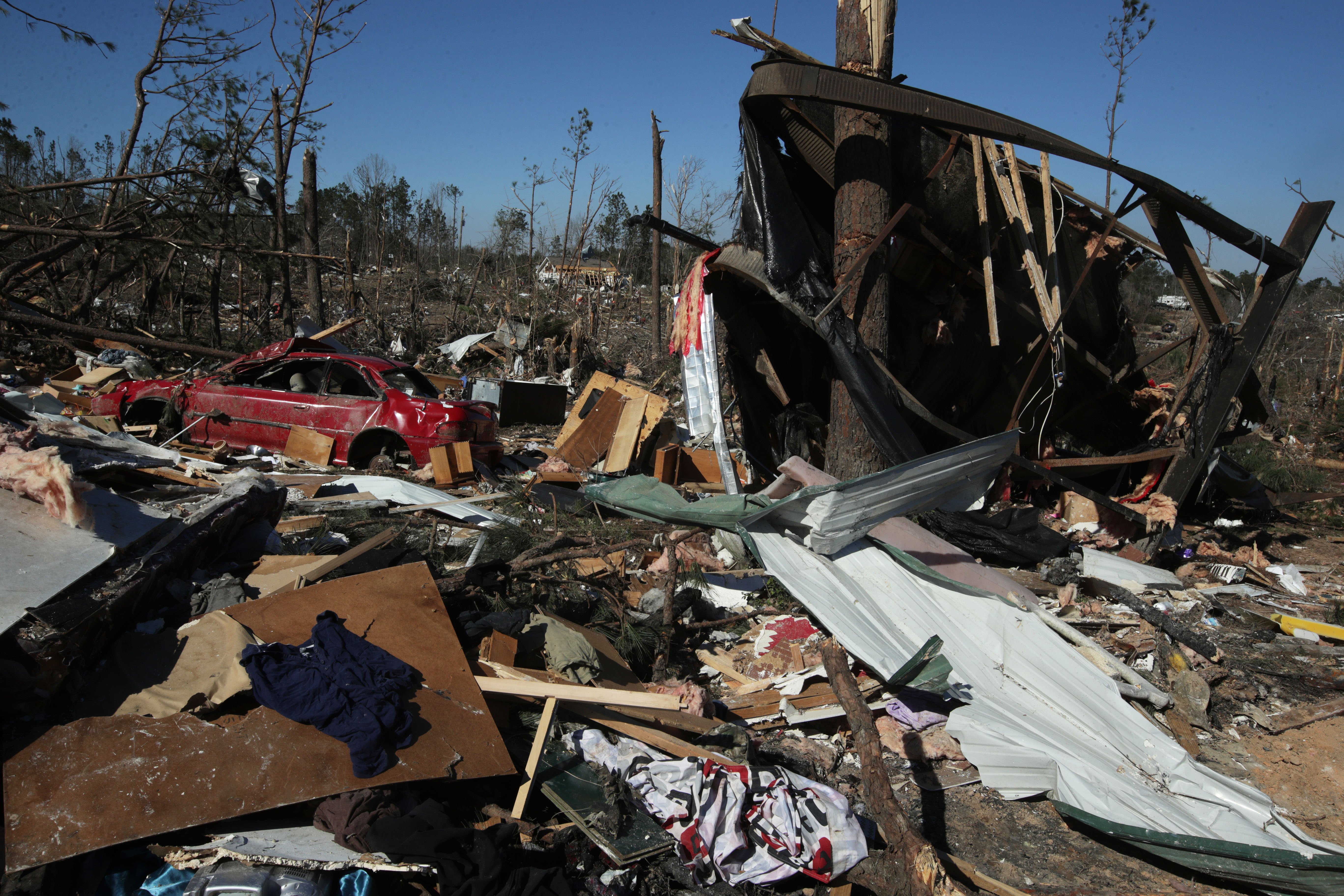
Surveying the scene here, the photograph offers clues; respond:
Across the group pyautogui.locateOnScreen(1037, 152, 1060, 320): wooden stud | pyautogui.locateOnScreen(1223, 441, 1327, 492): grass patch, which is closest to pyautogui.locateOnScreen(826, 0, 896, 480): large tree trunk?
pyautogui.locateOnScreen(1037, 152, 1060, 320): wooden stud

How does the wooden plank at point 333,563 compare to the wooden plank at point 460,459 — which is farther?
the wooden plank at point 460,459

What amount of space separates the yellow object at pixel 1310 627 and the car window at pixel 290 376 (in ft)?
30.9

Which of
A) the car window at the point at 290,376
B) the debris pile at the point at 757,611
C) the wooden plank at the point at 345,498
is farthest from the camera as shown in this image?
the car window at the point at 290,376

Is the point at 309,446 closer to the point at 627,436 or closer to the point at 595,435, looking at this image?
the point at 595,435

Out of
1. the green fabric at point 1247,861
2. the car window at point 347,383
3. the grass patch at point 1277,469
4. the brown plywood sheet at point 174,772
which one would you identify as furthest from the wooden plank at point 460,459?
the grass patch at point 1277,469

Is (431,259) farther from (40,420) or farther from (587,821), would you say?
(587,821)

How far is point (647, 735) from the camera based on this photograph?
330 cm

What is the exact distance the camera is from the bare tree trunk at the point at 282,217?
1423 centimetres

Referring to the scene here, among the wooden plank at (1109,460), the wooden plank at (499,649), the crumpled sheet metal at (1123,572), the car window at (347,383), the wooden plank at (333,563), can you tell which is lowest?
the wooden plank at (499,649)

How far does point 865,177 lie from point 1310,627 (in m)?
4.54

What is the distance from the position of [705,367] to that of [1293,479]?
8.37 metres

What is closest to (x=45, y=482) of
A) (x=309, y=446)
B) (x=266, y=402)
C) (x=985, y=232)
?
(x=309, y=446)

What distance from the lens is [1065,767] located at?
3441 millimetres

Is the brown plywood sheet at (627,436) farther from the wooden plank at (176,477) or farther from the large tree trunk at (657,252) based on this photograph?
the large tree trunk at (657,252)
